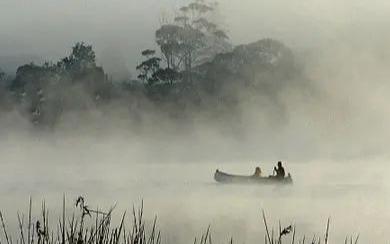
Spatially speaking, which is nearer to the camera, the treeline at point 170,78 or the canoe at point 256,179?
the canoe at point 256,179

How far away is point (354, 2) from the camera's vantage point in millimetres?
53156

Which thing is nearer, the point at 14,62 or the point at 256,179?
the point at 256,179

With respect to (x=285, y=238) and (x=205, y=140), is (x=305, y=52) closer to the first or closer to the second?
(x=205, y=140)

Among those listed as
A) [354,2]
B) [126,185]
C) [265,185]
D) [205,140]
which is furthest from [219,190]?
[354,2]

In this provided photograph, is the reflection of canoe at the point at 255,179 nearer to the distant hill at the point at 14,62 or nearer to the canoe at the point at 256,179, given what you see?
the canoe at the point at 256,179

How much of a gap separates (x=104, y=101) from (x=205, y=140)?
6.07 m

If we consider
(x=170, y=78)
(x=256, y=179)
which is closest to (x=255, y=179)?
(x=256, y=179)

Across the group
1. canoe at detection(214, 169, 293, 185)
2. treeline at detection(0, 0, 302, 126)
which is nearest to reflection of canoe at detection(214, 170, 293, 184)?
canoe at detection(214, 169, 293, 185)

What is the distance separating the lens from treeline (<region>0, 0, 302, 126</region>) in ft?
121

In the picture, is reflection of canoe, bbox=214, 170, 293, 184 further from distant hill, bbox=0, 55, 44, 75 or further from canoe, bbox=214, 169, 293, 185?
distant hill, bbox=0, 55, 44, 75

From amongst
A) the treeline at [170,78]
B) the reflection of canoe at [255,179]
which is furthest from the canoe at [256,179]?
the treeline at [170,78]

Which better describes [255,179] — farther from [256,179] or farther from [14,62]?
[14,62]

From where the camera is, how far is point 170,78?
3541 centimetres

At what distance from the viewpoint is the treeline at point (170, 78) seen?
36.9 metres
